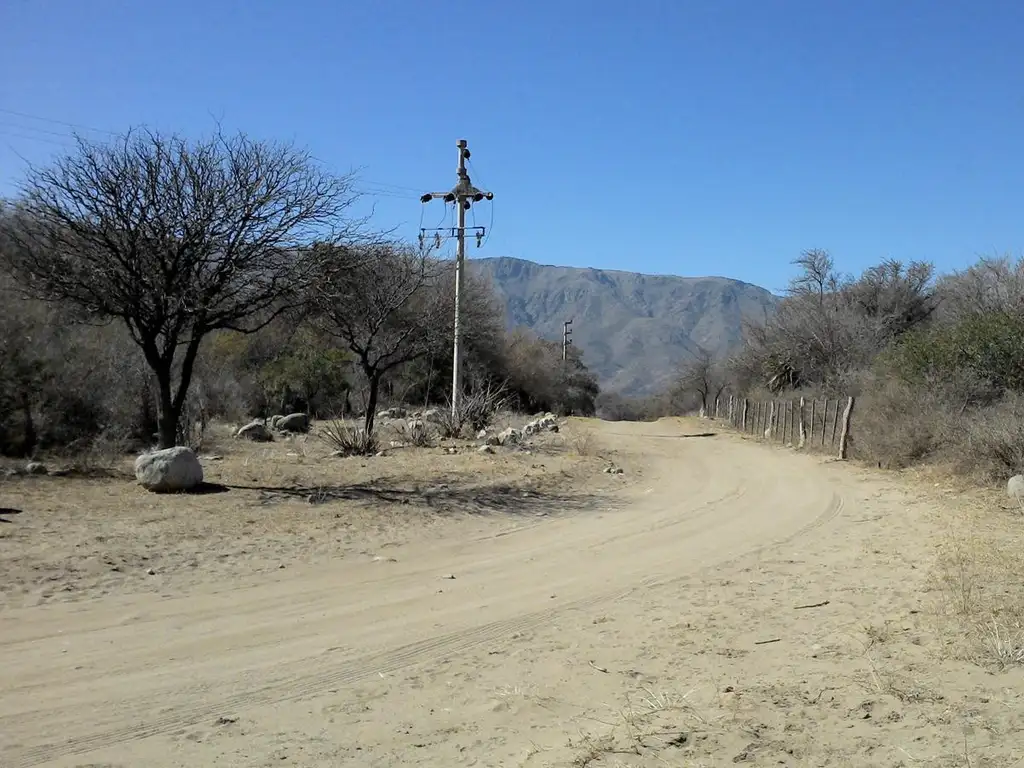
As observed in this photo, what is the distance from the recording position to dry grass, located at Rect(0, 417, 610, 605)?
931 centimetres

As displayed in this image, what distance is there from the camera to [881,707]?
530cm

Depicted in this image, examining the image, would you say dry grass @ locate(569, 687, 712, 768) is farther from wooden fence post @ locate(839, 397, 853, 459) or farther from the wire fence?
the wire fence

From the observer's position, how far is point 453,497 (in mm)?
14539

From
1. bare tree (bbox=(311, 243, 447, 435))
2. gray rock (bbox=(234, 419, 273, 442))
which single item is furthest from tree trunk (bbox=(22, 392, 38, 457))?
gray rock (bbox=(234, 419, 273, 442))

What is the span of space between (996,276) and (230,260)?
29.0m

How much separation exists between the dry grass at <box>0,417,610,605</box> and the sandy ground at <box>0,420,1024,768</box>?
2.5 inches

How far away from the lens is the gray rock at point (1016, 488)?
45.5 ft

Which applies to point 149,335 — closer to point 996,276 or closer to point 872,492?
point 872,492

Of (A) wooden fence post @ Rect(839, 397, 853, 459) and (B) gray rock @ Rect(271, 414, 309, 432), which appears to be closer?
(A) wooden fence post @ Rect(839, 397, 853, 459)

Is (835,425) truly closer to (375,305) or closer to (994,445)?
(994,445)

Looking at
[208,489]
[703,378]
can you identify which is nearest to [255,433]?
[208,489]

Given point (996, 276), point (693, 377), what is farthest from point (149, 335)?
point (693, 377)

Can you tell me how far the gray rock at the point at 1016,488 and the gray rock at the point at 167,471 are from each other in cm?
1288

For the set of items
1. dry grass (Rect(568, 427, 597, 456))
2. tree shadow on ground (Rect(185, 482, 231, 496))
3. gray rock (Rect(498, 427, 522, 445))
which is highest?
gray rock (Rect(498, 427, 522, 445))
